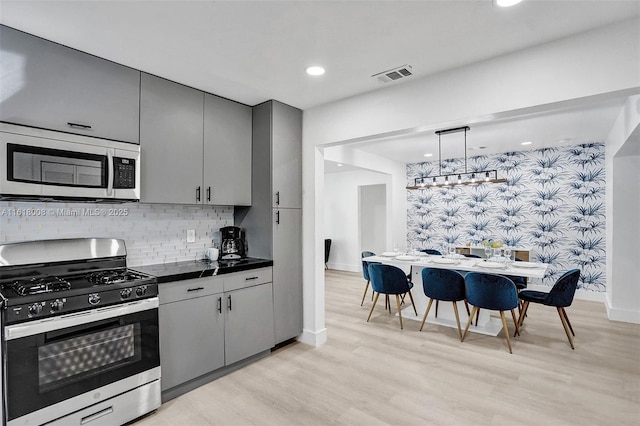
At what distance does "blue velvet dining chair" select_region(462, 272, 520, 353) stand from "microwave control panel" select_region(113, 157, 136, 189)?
3508 millimetres

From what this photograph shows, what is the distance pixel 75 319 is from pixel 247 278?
53.7 inches

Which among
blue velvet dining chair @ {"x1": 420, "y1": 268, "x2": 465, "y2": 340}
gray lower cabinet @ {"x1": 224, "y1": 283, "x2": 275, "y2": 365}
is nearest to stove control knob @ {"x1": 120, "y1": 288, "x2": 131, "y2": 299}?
gray lower cabinet @ {"x1": 224, "y1": 283, "x2": 275, "y2": 365}

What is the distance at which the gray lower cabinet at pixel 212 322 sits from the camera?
99.7 inches

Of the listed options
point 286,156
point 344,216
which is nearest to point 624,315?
point 286,156

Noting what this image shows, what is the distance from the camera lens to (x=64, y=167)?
225 cm

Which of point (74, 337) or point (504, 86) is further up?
point (504, 86)

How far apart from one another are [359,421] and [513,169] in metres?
5.77

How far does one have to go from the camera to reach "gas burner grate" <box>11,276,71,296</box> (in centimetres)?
195

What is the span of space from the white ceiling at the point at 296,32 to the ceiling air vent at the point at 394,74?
0.07 metres

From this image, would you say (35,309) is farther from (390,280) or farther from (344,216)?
(344,216)

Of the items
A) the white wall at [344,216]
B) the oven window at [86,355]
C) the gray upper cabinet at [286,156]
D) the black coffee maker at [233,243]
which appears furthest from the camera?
the white wall at [344,216]

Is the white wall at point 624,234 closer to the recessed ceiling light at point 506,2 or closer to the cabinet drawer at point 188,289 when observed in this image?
the recessed ceiling light at point 506,2

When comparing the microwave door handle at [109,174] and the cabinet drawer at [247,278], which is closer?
the microwave door handle at [109,174]

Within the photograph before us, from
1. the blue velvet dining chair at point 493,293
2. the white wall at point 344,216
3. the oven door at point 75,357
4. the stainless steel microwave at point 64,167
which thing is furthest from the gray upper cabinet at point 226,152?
the white wall at point 344,216
